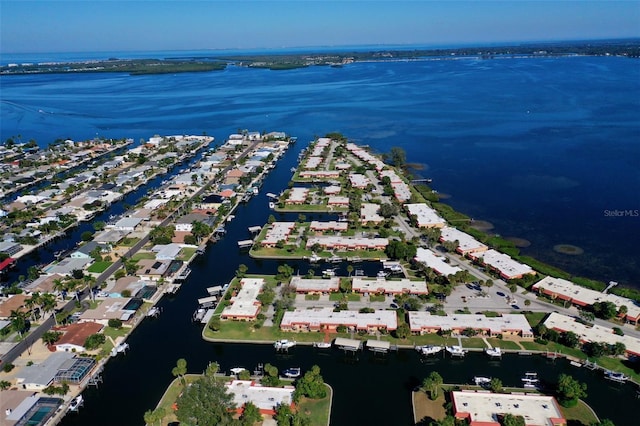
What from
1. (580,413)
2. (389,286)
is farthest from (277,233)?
(580,413)

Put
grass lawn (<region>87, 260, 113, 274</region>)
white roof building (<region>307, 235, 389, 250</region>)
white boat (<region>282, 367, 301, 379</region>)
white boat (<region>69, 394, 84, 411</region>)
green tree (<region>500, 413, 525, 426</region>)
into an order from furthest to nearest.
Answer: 1. white roof building (<region>307, 235, 389, 250</region>)
2. grass lawn (<region>87, 260, 113, 274</region>)
3. white boat (<region>282, 367, 301, 379</region>)
4. white boat (<region>69, 394, 84, 411</region>)
5. green tree (<region>500, 413, 525, 426</region>)

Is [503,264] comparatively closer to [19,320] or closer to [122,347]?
[122,347]

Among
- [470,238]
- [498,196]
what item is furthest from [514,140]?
[470,238]

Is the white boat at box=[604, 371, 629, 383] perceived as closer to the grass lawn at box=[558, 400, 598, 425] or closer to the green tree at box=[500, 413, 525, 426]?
the grass lawn at box=[558, 400, 598, 425]

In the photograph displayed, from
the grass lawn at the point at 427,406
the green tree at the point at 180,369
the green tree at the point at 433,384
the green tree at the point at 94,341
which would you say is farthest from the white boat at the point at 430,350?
the green tree at the point at 94,341

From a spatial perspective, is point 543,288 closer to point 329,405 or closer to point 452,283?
point 452,283

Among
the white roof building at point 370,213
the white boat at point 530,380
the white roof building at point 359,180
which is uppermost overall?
the white roof building at point 359,180

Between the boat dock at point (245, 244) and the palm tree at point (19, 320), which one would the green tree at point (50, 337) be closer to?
the palm tree at point (19, 320)

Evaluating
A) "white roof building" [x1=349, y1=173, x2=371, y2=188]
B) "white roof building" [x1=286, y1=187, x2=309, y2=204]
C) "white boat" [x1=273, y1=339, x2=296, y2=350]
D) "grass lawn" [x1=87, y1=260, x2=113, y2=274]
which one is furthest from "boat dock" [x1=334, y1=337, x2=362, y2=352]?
"white roof building" [x1=349, y1=173, x2=371, y2=188]
